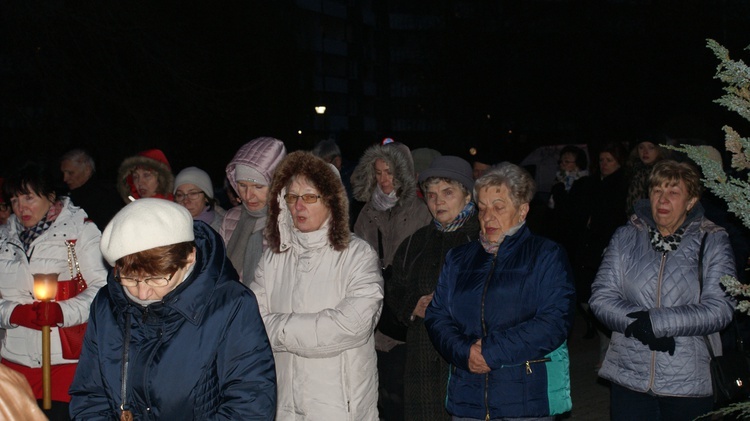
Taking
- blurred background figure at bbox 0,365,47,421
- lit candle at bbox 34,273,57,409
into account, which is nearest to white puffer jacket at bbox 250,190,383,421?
lit candle at bbox 34,273,57,409

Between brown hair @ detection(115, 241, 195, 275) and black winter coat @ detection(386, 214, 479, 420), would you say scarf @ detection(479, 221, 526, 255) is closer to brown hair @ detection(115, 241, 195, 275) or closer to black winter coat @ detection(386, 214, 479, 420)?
black winter coat @ detection(386, 214, 479, 420)

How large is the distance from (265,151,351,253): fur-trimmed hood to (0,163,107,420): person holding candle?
130cm

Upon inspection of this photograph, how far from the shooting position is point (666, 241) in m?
5.16

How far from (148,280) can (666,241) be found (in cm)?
317

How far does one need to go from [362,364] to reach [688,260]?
79.8 inches

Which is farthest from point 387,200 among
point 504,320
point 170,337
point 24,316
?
point 170,337

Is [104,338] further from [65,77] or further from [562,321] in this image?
[65,77]

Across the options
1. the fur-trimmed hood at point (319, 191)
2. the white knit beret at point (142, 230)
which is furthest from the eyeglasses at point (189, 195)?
the white knit beret at point (142, 230)

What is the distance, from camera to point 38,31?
12.9 metres

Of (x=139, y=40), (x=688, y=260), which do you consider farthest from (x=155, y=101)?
(x=688, y=260)

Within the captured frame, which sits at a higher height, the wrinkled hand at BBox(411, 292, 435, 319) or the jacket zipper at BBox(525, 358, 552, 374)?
the wrinkled hand at BBox(411, 292, 435, 319)

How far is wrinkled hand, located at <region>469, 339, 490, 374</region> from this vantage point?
4660 mm

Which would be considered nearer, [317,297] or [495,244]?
[317,297]

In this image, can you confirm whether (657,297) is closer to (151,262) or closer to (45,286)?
(151,262)
